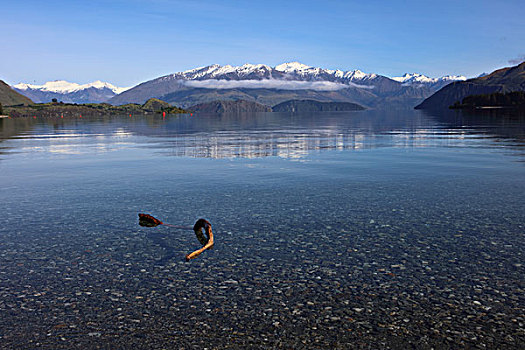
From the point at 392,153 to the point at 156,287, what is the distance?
35.5 m

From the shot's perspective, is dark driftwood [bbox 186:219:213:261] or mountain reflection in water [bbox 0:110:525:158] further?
mountain reflection in water [bbox 0:110:525:158]

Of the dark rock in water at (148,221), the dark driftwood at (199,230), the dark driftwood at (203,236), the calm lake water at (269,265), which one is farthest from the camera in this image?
the dark rock in water at (148,221)

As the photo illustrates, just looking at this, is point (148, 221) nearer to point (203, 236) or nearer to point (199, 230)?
point (199, 230)

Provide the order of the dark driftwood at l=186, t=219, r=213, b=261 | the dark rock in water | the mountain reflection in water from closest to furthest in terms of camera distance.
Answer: the dark driftwood at l=186, t=219, r=213, b=261 → the dark rock in water → the mountain reflection in water

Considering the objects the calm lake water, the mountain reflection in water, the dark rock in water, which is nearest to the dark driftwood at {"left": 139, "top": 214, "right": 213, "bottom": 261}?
the dark rock in water

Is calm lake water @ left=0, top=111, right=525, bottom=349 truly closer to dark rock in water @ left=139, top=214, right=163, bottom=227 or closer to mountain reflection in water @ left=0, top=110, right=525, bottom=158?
dark rock in water @ left=139, top=214, right=163, bottom=227

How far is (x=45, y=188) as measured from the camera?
2483 centimetres

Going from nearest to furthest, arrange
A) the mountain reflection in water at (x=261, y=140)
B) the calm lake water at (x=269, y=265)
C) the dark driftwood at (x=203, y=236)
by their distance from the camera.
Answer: the calm lake water at (x=269, y=265) → the dark driftwood at (x=203, y=236) → the mountain reflection in water at (x=261, y=140)

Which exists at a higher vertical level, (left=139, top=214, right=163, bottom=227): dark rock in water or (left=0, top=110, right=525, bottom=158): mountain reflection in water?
(left=0, top=110, right=525, bottom=158): mountain reflection in water

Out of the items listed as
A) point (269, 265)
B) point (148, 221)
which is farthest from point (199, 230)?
point (269, 265)

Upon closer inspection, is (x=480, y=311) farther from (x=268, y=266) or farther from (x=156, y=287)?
(x=156, y=287)

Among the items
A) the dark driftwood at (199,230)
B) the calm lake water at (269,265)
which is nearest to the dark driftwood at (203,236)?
the dark driftwood at (199,230)

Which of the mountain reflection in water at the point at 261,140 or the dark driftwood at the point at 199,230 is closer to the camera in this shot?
the dark driftwood at the point at 199,230

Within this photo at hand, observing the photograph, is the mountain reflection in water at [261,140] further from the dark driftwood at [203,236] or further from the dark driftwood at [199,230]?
the dark driftwood at [203,236]
